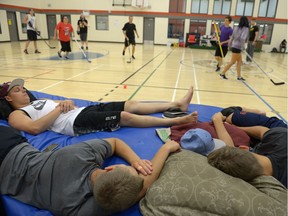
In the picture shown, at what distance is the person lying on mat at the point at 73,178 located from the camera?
4.05ft

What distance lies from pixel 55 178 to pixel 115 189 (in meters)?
0.44

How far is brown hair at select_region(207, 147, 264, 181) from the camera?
1372 millimetres

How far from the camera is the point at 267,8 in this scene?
15.8 metres

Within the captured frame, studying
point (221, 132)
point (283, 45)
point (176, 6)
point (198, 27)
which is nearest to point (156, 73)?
point (221, 132)

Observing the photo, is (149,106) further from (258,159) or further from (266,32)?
(266,32)

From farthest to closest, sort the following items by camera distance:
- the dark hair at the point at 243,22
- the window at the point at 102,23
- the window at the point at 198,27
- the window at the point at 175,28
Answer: the window at the point at 102,23, the window at the point at 175,28, the window at the point at 198,27, the dark hair at the point at 243,22

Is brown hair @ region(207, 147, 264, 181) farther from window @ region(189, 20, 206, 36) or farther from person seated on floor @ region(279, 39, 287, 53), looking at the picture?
person seated on floor @ region(279, 39, 287, 53)

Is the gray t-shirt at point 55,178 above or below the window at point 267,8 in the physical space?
below

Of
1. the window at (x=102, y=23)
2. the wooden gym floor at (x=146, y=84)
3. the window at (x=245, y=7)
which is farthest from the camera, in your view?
the window at (x=102, y=23)

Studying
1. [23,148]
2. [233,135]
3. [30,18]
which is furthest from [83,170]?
[30,18]

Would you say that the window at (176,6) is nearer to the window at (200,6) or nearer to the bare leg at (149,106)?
the window at (200,6)

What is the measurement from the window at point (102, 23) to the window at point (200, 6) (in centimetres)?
636

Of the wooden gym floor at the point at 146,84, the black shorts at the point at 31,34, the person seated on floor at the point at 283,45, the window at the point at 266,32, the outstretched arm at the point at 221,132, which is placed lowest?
the wooden gym floor at the point at 146,84

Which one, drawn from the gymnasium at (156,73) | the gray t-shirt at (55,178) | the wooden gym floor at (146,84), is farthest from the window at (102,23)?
the gray t-shirt at (55,178)
